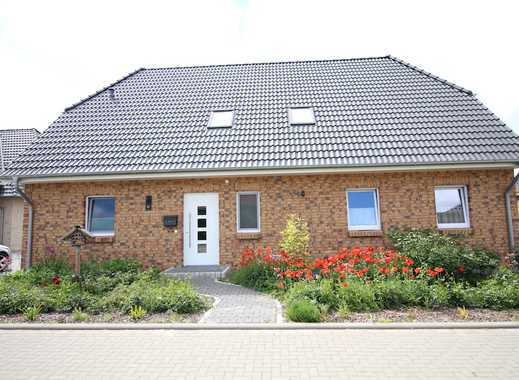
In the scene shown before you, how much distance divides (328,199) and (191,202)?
3.97 m

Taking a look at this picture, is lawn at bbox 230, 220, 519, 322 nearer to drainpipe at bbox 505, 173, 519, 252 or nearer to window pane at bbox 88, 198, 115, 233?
drainpipe at bbox 505, 173, 519, 252

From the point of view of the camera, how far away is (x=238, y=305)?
21.6ft

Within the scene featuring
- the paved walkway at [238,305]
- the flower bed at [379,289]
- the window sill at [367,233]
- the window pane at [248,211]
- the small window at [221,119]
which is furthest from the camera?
the small window at [221,119]

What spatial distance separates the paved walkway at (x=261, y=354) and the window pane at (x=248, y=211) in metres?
5.34

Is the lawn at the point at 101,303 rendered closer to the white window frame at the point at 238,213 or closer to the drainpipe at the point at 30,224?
the white window frame at the point at 238,213

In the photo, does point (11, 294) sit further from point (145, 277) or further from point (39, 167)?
point (39, 167)

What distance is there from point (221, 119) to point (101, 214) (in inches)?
192

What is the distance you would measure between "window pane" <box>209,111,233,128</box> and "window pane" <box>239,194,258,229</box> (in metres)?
2.64

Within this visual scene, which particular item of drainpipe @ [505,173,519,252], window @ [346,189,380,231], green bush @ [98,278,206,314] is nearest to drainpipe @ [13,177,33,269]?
green bush @ [98,278,206,314]

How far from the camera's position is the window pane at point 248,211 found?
10.5m

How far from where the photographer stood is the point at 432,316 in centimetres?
579

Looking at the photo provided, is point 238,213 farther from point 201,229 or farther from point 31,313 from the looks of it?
point 31,313

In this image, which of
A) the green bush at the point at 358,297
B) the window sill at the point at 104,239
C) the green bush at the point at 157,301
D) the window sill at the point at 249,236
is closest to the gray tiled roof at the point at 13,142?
the window sill at the point at 104,239

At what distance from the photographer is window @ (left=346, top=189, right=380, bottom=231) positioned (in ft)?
33.3
